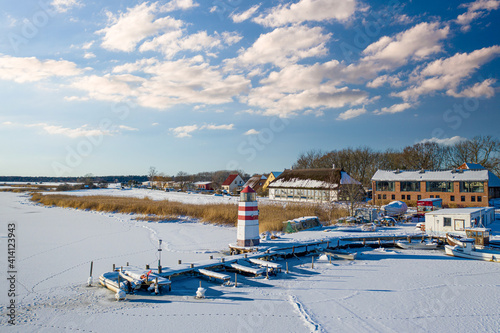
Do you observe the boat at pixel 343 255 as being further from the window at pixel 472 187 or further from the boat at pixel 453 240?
the window at pixel 472 187

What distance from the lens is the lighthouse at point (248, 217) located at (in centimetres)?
1742

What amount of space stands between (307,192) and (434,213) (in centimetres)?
2808

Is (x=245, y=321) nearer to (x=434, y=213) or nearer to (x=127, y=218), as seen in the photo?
(x=434, y=213)

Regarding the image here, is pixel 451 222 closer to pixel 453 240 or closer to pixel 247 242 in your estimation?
pixel 453 240

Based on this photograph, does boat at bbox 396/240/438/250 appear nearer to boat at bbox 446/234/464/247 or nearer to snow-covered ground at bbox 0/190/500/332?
snow-covered ground at bbox 0/190/500/332

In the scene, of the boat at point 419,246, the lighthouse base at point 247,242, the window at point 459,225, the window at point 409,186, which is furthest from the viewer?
the window at point 409,186

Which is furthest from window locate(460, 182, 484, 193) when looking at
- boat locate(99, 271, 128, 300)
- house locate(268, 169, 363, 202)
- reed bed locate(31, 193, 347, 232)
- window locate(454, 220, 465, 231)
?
boat locate(99, 271, 128, 300)

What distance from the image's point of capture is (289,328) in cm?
883

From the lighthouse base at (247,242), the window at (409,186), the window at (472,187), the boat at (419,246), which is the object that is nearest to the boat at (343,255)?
the lighthouse base at (247,242)

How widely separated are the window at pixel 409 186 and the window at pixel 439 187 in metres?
1.24

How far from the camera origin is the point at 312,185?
168 feet

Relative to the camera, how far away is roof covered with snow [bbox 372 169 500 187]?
39750 mm

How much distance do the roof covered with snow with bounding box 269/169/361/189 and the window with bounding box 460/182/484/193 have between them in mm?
12371

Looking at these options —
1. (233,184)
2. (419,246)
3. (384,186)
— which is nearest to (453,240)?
(419,246)
